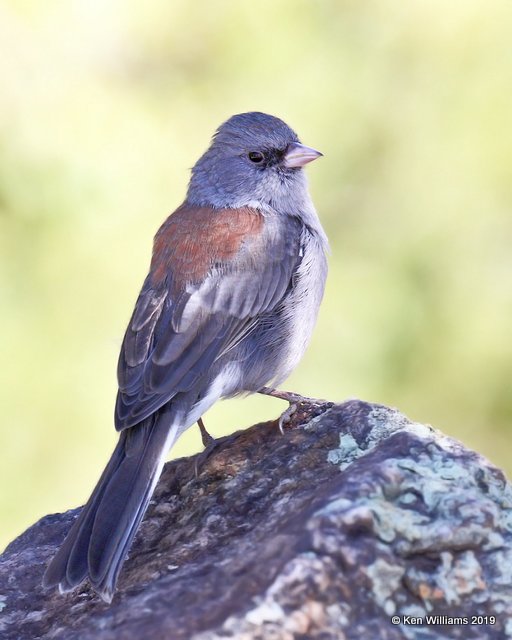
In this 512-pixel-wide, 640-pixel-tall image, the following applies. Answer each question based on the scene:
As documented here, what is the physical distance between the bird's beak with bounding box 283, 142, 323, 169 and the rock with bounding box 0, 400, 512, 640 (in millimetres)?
1437

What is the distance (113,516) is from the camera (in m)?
2.75

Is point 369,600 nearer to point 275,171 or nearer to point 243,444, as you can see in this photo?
point 243,444

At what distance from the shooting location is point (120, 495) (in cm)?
283

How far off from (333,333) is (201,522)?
233 cm

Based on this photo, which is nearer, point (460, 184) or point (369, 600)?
point (369, 600)

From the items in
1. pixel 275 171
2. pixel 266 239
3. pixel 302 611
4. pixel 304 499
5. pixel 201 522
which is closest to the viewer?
pixel 302 611

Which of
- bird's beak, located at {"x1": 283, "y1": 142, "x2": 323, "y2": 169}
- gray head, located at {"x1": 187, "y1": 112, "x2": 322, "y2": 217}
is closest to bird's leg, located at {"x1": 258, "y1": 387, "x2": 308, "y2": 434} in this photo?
gray head, located at {"x1": 187, "y1": 112, "x2": 322, "y2": 217}

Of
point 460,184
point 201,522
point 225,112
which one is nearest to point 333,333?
point 460,184

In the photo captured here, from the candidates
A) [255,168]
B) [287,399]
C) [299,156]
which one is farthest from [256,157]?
[287,399]

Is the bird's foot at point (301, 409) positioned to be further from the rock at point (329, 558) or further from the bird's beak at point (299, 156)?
the bird's beak at point (299, 156)

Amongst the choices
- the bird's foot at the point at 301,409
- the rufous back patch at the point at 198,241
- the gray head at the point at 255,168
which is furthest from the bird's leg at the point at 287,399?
the gray head at the point at 255,168

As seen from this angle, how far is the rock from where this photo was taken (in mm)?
2143

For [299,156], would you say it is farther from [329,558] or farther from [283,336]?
[329,558]

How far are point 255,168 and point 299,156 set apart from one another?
179mm
